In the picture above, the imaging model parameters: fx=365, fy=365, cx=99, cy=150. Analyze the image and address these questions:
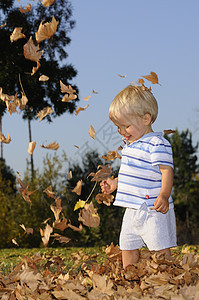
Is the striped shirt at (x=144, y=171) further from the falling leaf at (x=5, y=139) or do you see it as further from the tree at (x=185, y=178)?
the tree at (x=185, y=178)

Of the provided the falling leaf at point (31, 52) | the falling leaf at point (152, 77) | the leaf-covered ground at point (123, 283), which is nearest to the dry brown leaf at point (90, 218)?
the leaf-covered ground at point (123, 283)

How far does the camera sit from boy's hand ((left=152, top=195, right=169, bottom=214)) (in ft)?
10.9

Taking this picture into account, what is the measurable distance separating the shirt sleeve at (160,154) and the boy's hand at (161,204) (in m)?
0.33

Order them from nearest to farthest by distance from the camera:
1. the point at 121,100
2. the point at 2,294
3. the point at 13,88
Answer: the point at 2,294 < the point at 121,100 < the point at 13,88

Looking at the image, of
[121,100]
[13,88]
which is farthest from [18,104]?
[13,88]

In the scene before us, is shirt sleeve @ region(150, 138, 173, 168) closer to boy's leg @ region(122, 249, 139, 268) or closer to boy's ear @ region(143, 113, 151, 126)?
boy's ear @ region(143, 113, 151, 126)

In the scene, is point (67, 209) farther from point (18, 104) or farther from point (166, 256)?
point (166, 256)

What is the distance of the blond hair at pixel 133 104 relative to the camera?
3.60m

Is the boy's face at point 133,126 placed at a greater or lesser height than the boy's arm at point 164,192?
greater

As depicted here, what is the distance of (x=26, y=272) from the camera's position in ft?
11.4

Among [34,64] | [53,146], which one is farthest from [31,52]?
[34,64]

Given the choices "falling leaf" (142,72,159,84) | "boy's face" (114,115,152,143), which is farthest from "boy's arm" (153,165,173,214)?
"falling leaf" (142,72,159,84)

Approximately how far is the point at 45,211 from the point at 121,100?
22.2ft

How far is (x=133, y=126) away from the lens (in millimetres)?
3652
